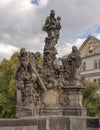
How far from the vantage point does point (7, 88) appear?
34.8 metres

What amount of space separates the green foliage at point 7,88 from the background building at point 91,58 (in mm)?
22587

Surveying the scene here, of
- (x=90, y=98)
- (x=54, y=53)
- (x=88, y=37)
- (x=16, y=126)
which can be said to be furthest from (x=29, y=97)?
(x=88, y=37)

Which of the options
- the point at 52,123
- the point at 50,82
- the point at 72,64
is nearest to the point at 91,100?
the point at 72,64

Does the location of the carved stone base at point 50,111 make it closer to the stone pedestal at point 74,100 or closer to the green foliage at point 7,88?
the stone pedestal at point 74,100

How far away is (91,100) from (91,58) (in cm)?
2294

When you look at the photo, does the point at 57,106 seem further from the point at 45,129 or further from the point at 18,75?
the point at 45,129

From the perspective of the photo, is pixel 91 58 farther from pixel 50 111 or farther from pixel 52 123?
pixel 52 123

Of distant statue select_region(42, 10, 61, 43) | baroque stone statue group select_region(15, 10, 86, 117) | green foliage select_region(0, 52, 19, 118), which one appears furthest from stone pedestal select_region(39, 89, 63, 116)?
green foliage select_region(0, 52, 19, 118)

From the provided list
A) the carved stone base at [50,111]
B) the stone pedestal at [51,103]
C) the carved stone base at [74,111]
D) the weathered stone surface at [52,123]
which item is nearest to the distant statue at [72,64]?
the stone pedestal at [51,103]

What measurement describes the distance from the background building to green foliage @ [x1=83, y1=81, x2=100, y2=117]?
18223 mm

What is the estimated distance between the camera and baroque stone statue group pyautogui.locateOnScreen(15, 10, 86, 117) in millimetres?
14859

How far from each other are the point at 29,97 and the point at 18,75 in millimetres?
1019

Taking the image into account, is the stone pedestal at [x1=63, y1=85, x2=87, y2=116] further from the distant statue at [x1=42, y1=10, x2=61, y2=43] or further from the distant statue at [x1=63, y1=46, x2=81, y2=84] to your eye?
the distant statue at [x1=42, y1=10, x2=61, y2=43]

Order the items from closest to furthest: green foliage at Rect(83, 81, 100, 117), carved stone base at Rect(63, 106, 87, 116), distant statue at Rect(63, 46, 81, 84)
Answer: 1. carved stone base at Rect(63, 106, 87, 116)
2. distant statue at Rect(63, 46, 81, 84)
3. green foliage at Rect(83, 81, 100, 117)
